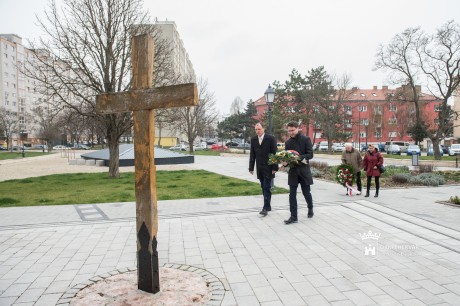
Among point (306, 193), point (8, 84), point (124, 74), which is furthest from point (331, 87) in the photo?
point (8, 84)

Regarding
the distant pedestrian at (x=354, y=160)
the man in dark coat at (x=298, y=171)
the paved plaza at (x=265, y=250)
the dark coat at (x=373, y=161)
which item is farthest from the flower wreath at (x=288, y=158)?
the distant pedestrian at (x=354, y=160)

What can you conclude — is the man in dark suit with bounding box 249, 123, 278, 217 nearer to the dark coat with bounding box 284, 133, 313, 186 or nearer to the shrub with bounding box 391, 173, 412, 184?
the dark coat with bounding box 284, 133, 313, 186

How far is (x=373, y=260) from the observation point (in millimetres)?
4723

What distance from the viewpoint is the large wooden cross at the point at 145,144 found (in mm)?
3699

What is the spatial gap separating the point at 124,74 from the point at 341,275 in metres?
14.8

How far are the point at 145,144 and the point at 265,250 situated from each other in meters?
2.65

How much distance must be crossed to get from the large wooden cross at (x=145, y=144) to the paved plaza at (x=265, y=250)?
94cm

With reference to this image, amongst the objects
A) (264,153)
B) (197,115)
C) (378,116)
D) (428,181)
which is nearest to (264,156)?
(264,153)

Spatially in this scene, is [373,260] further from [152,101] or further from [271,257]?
[152,101]

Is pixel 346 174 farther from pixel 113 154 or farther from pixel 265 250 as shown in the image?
pixel 113 154

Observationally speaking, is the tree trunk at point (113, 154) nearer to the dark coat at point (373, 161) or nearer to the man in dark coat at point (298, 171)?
the dark coat at point (373, 161)

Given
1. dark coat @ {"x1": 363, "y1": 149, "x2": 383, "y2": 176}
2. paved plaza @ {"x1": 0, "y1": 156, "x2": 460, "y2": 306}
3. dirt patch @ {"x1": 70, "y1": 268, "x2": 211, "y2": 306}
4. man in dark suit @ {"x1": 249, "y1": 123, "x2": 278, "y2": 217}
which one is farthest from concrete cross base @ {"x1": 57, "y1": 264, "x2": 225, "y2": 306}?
dark coat @ {"x1": 363, "y1": 149, "x2": 383, "y2": 176}

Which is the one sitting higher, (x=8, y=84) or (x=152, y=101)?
(x=8, y=84)

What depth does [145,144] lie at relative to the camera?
12.1ft
